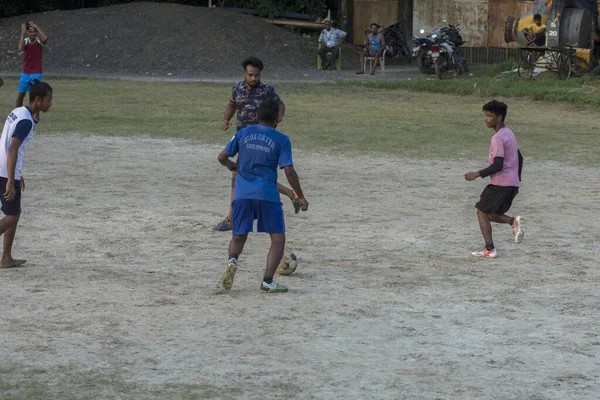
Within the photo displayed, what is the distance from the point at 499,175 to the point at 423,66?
22.5 m

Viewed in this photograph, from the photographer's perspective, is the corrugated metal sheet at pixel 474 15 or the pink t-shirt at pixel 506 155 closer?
the pink t-shirt at pixel 506 155

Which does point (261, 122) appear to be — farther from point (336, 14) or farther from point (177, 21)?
point (336, 14)

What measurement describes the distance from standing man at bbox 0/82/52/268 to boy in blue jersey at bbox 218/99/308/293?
1703mm

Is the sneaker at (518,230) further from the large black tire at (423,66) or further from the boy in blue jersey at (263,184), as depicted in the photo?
Result: the large black tire at (423,66)

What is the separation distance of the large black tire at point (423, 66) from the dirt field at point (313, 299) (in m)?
18.3

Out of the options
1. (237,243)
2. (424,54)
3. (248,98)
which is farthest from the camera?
(424,54)

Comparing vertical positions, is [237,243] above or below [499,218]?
above

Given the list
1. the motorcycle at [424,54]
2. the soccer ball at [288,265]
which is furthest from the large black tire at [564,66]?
the soccer ball at [288,265]

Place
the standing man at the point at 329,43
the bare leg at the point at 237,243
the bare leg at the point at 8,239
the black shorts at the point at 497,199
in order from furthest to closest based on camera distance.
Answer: the standing man at the point at 329,43
the black shorts at the point at 497,199
the bare leg at the point at 8,239
the bare leg at the point at 237,243

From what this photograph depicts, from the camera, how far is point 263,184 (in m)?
7.86

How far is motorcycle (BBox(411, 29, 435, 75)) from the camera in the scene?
30.8m

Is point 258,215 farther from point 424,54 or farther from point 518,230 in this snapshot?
point 424,54

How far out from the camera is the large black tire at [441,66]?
29.9 meters

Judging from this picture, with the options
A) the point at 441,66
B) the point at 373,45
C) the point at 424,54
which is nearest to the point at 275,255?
the point at 441,66
